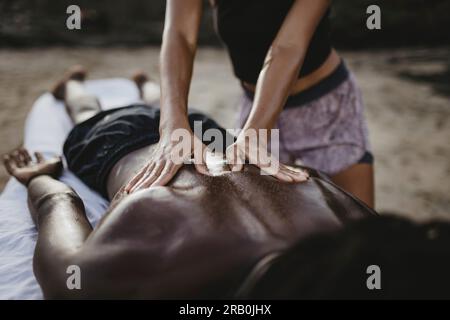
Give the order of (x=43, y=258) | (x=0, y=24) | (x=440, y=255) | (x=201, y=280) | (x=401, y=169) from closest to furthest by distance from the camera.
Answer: (x=440, y=255), (x=201, y=280), (x=43, y=258), (x=401, y=169), (x=0, y=24)

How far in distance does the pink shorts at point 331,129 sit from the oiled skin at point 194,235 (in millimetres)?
590

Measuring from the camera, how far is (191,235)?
Result: 2.65 ft

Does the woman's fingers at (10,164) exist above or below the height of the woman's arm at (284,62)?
below

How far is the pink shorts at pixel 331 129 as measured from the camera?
5.01 feet

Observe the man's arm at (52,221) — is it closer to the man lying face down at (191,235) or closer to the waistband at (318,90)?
the man lying face down at (191,235)

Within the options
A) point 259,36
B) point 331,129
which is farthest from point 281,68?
point 331,129

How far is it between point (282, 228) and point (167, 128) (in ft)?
1.70

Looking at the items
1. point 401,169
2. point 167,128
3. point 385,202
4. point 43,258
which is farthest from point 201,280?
point 401,169

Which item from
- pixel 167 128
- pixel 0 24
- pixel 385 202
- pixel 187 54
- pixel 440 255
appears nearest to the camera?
pixel 440 255

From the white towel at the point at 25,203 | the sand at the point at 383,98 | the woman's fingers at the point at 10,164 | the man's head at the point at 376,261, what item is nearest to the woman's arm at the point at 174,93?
the white towel at the point at 25,203

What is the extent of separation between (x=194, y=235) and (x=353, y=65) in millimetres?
5566

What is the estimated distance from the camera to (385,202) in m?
2.73

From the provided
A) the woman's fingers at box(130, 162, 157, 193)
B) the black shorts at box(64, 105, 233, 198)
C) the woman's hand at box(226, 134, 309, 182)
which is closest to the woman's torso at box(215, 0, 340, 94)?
the black shorts at box(64, 105, 233, 198)
